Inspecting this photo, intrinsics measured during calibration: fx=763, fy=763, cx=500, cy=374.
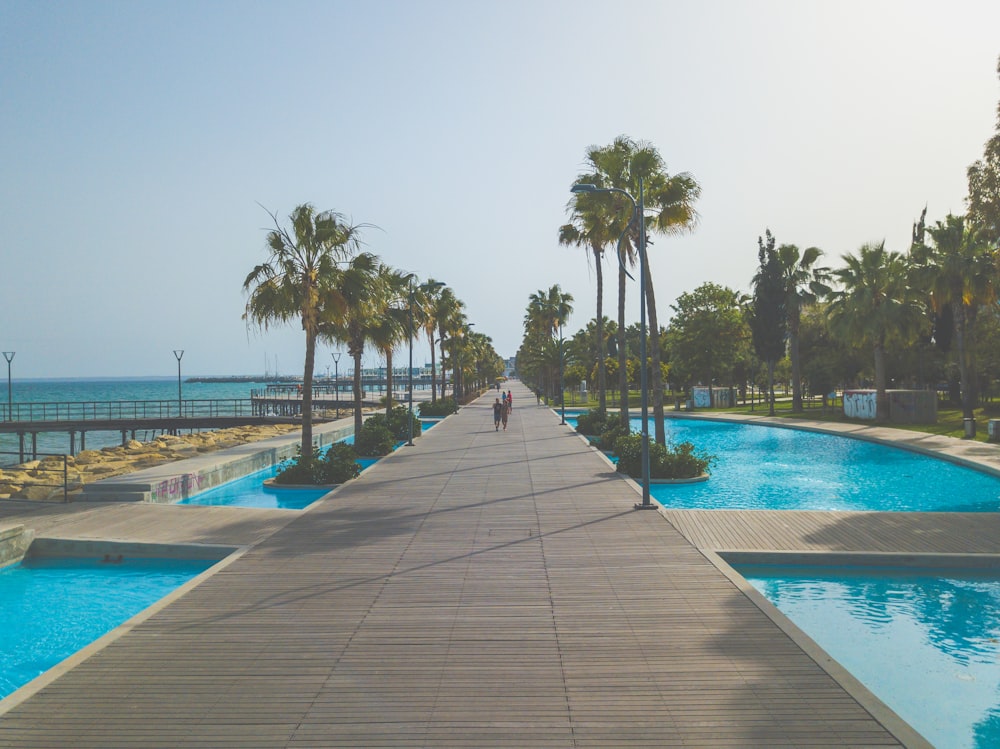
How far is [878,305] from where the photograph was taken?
42219 millimetres

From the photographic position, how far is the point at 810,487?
845 inches

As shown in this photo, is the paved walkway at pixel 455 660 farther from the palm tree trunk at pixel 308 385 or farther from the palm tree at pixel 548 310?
the palm tree at pixel 548 310

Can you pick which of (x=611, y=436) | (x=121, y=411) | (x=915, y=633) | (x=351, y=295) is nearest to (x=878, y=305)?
(x=611, y=436)

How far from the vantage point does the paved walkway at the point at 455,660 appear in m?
6.09

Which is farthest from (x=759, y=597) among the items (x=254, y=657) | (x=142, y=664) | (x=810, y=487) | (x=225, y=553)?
(x=810, y=487)

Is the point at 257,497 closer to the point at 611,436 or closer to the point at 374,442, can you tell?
the point at 374,442

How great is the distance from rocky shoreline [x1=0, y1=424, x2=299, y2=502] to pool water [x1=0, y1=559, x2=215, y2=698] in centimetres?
639

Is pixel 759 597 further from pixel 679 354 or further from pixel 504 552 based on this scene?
pixel 679 354

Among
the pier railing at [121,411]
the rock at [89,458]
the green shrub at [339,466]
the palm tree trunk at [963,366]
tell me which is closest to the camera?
the green shrub at [339,466]

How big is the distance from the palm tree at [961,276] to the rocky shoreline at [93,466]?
32.0 metres

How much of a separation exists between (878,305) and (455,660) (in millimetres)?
41279

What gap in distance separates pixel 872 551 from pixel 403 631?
800cm

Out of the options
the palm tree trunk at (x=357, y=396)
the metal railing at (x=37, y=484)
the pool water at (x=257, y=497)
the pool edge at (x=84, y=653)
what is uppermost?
the palm tree trunk at (x=357, y=396)

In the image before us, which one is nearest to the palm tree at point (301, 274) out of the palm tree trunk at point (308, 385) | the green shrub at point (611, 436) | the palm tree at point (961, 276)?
the palm tree trunk at point (308, 385)
